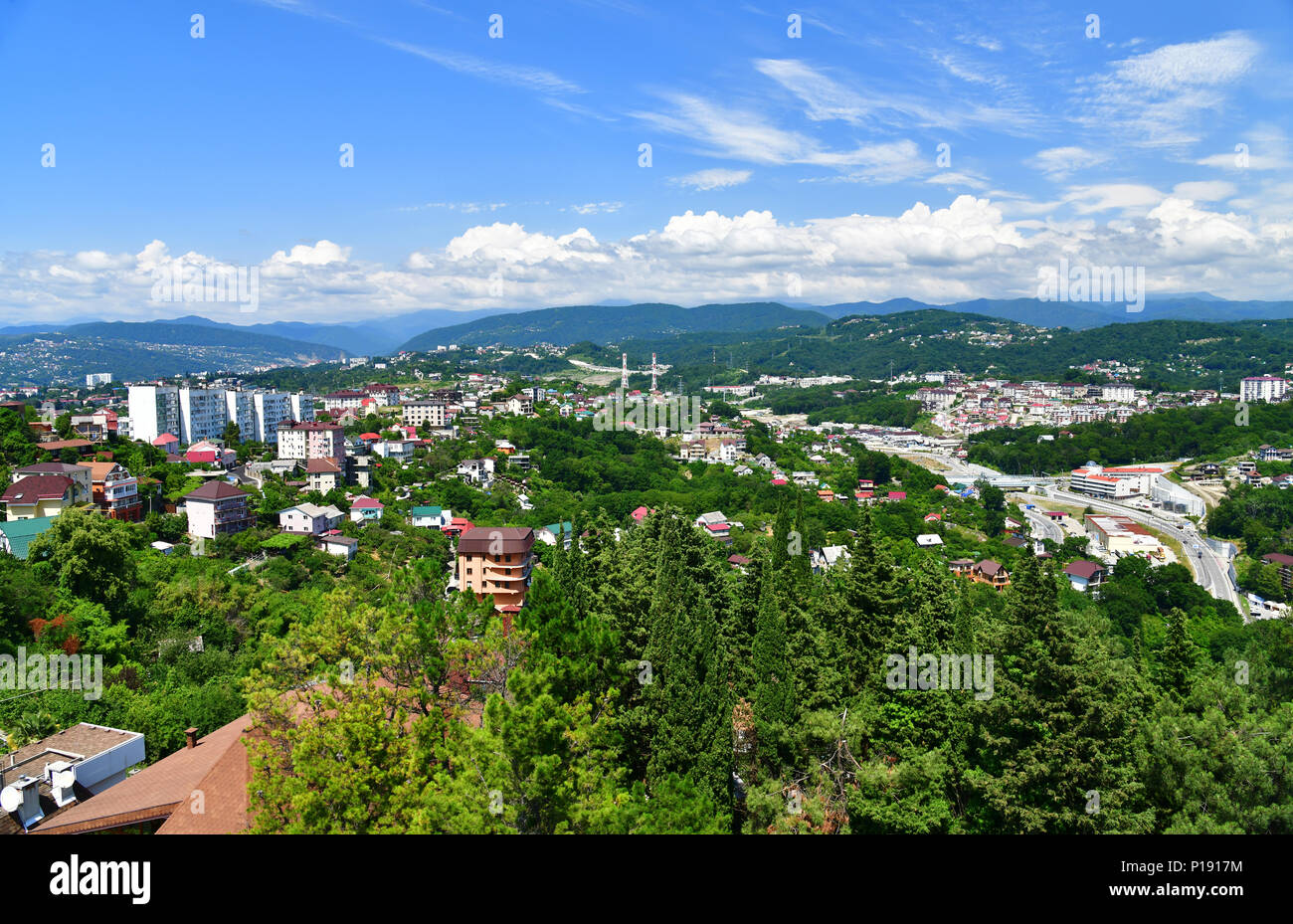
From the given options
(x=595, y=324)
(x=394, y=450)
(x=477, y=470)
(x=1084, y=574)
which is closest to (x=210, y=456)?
(x=394, y=450)

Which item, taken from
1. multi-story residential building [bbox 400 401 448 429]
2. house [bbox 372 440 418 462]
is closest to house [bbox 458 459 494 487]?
house [bbox 372 440 418 462]

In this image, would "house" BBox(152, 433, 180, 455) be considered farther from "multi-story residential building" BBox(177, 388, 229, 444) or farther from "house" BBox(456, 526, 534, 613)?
"house" BBox(456, 526, 534, 613)

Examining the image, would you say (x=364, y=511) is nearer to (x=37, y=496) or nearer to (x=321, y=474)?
(x=321, y=474)

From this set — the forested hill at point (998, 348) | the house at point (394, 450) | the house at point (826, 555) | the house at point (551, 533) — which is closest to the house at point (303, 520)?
the house at point (551, 533)

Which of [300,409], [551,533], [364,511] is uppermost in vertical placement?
[300,409]

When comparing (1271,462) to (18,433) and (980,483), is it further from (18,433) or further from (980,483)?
(18,433)

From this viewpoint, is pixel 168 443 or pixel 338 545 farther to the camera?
pixel 168 443
